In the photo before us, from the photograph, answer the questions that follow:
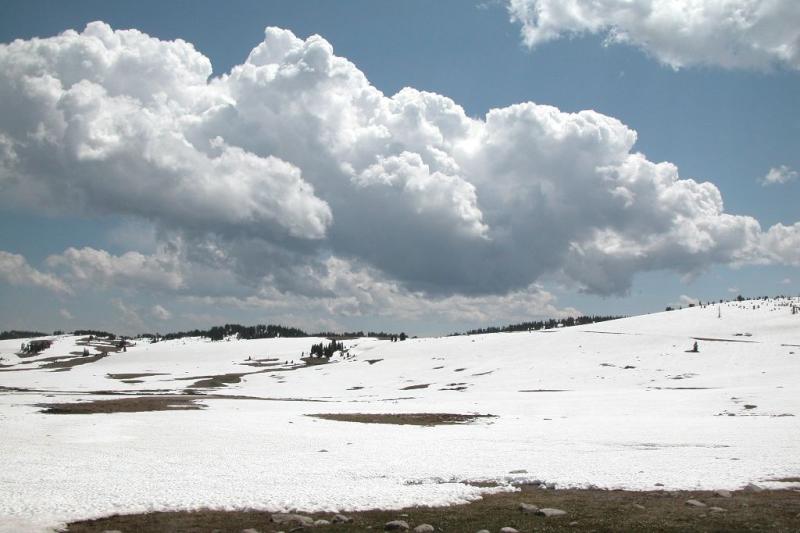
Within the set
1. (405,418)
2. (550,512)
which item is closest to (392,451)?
(550,512)

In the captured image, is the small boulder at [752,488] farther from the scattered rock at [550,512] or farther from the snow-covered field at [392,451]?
the scattered rock at [550,512]

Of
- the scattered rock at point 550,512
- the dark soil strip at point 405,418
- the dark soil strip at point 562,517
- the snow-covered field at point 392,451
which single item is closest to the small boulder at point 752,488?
the snow-covered field at point 392,451

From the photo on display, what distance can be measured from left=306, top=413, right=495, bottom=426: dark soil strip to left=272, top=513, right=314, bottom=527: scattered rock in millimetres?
31774

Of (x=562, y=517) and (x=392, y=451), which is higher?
(x=562, y=517)

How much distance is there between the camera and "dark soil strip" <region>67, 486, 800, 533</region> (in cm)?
1591

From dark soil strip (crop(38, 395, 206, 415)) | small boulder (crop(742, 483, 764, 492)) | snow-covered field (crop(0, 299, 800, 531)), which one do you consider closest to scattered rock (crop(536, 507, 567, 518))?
snow-covered field (crop(0, 299, 800, 531))

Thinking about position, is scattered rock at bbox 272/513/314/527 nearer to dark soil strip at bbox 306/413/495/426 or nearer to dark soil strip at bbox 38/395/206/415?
dark soil strip at bbox 306/413/495/426

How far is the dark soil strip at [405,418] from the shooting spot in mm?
49812

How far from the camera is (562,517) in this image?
17.2m

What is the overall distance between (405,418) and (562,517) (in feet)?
119

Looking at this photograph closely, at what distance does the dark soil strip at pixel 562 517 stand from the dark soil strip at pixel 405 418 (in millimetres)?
30301

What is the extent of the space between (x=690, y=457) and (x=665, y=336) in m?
111

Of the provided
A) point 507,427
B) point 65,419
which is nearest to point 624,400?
point 507,427

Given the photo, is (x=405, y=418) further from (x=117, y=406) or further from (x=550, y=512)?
(x=550, y=512)
